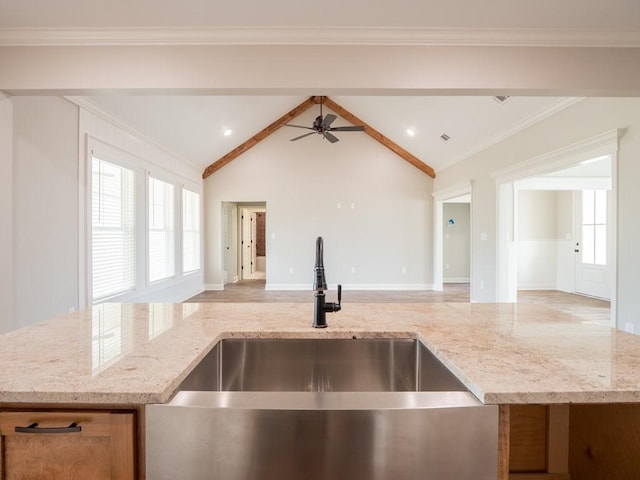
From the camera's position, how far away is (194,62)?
8.15 ft

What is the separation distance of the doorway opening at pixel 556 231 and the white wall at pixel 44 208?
5.19m

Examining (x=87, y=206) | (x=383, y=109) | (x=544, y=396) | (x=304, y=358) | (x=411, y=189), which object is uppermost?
(x=383, y=109)

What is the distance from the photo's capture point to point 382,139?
7.77m

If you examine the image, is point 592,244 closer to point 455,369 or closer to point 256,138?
point 256,138

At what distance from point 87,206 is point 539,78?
430cm

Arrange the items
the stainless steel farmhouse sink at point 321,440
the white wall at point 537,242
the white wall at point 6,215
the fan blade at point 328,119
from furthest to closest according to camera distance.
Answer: the white wall at point 537,242 < the fan blade at point 328,119 < the white wall at point 6,215 < the stainless steel farmhouse sink at point 321,440

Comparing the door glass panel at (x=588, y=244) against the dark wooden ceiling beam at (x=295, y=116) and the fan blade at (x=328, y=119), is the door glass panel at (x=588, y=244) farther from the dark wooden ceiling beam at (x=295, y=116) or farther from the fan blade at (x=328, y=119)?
the fan blade at (x=328, y=119)

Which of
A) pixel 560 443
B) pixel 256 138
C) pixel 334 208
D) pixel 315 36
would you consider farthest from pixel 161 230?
pixel 560 443

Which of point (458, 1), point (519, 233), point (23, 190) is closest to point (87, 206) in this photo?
point (23, 190)

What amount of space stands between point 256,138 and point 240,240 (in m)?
3.18

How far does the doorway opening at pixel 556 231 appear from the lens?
5.29 m

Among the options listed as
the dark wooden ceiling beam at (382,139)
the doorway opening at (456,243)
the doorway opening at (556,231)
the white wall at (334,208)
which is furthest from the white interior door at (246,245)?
the doorway opening at (556,231)

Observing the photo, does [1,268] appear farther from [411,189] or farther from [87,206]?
[411,189]

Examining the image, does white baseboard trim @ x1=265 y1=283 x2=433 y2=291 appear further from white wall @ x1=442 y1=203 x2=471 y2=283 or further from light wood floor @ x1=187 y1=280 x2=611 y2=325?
white wall @ x1=442 y1=203 x2=471 y2=283
